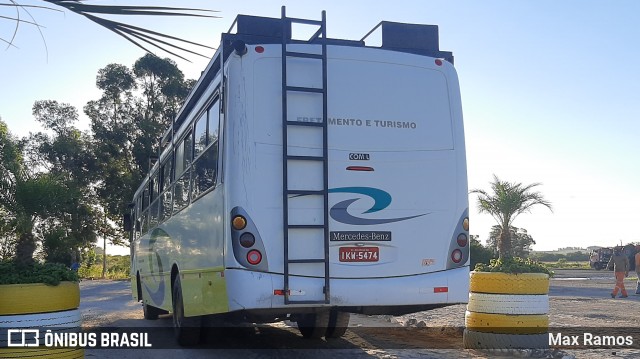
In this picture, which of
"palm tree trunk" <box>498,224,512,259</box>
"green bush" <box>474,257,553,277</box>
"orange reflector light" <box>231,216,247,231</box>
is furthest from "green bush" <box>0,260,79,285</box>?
"palm tree trunk" <box>498,224,512,259</box>

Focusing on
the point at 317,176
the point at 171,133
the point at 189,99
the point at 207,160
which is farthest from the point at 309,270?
the point at 171,133

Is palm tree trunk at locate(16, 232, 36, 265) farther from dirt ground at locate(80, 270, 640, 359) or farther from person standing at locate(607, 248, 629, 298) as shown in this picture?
person standing at locate(607, 248, 629, 298)

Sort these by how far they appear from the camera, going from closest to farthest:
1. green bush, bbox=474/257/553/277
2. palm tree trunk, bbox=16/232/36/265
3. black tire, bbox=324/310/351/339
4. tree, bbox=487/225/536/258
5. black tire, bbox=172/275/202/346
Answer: palm tree trunk, bbox=16/232/36/265 < green bush, bbox=474/257/553/277 < black tire, bbox=172/275/202/346 < black tire, bbox=324/310/351/339 < tree, bbox=487/225/536/258

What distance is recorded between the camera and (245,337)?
10.7 m

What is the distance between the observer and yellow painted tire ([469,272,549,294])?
27.2ft

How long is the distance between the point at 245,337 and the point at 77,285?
4.32 m

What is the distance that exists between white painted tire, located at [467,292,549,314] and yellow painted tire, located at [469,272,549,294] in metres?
0.06

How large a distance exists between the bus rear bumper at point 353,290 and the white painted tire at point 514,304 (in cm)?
72

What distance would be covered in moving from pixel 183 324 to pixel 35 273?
113 inches

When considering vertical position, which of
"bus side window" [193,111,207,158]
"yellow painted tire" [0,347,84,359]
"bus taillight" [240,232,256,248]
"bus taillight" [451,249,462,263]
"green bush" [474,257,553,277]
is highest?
"bus side window" [193,111,207,158]

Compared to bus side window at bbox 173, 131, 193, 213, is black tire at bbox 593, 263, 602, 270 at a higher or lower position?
lower

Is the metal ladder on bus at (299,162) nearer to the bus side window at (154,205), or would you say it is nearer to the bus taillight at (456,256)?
the bus taillight at (456,256)

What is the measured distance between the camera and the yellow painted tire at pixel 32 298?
633 cm

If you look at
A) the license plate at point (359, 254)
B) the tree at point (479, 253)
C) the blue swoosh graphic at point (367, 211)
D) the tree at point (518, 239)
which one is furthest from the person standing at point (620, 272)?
the license plate at point (359, 254)
